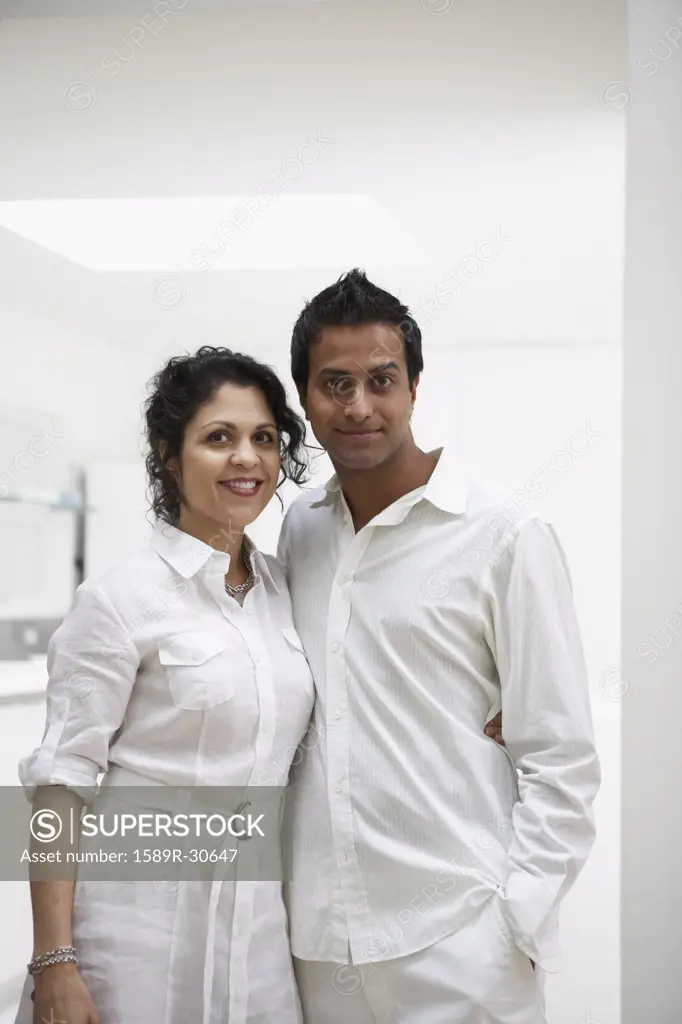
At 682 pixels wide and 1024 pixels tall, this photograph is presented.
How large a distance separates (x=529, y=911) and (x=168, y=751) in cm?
53

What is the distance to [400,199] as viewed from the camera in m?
3.24

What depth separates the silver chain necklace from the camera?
151 centimetres

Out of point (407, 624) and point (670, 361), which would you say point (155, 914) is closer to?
point (407, 624)

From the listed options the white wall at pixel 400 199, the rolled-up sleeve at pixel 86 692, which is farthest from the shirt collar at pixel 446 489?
the white wall at pixel 400 199

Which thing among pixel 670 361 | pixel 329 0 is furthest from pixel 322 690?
pixel 329 0

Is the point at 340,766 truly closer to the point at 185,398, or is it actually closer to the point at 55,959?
the point at 55,959

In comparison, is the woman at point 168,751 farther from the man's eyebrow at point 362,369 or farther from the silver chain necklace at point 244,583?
the man's eyebrow at point 362,369

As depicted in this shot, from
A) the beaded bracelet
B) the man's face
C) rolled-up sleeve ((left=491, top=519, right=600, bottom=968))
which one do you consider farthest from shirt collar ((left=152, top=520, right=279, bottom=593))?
the beaded bracelet

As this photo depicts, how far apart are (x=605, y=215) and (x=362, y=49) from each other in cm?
135

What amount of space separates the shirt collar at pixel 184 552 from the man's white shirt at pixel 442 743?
183 millimetres

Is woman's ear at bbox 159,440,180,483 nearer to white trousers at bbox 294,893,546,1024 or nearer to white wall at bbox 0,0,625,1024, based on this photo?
white trousers at bbox 294,893,546,1024

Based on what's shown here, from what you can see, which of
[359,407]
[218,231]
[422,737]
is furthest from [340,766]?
[218,231]

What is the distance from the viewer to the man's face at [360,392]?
143 centimetres

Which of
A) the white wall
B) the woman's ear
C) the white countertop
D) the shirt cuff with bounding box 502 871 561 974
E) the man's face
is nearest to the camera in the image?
the shirt cuff with bounding box 502 871 561 974
